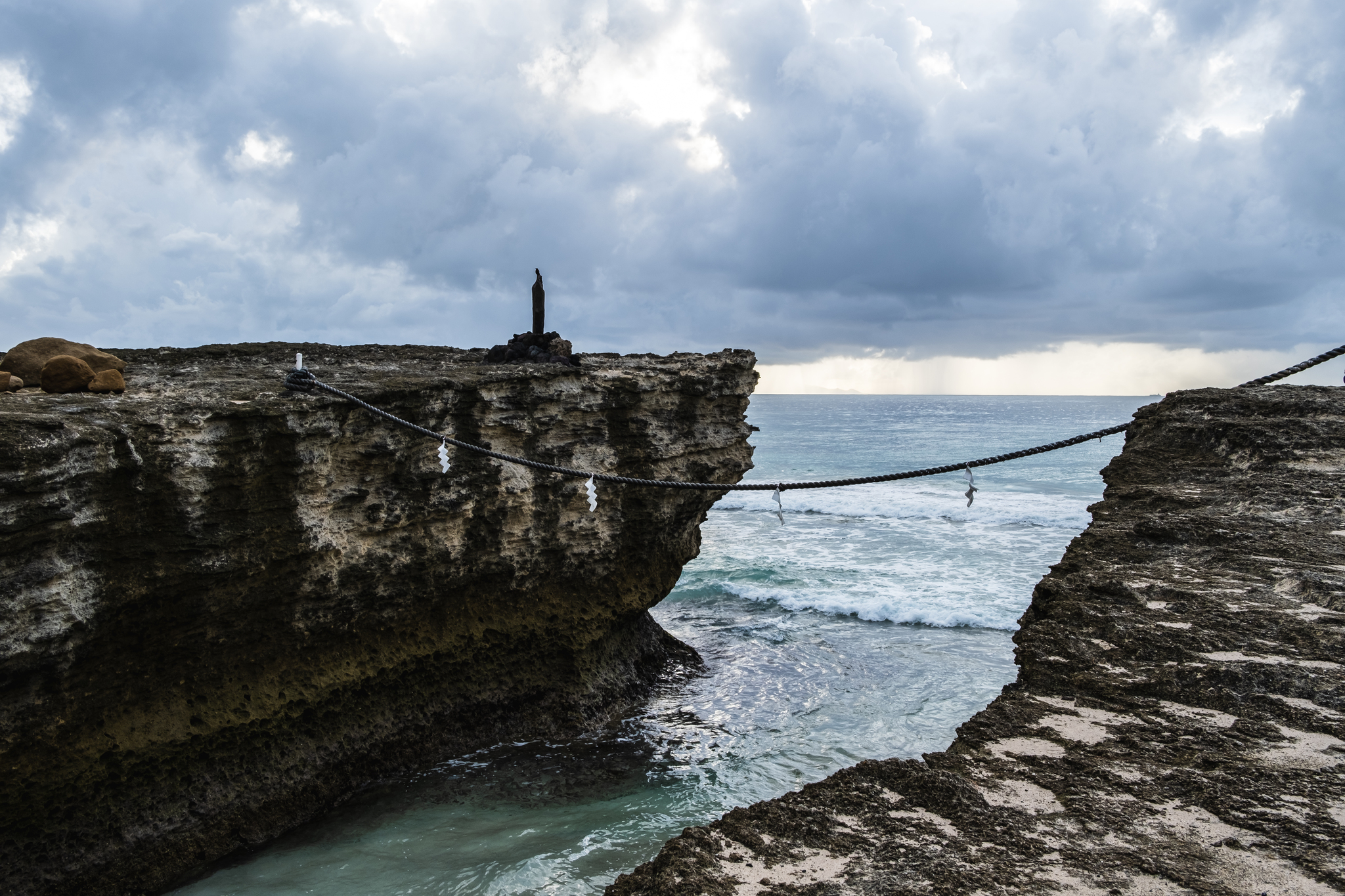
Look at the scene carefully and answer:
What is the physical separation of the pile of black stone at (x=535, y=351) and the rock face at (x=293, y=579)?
323mm

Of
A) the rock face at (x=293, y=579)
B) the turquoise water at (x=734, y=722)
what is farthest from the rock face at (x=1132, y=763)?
the rock face at (x=293, y=579)

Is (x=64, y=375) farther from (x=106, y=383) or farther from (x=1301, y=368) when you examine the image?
(x=1301, y=368)

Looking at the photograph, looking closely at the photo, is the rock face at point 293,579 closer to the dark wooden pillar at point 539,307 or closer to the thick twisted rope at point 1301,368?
the dark wooden pillar at point 539,307

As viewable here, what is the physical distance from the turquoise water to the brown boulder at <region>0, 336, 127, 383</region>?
156 inches

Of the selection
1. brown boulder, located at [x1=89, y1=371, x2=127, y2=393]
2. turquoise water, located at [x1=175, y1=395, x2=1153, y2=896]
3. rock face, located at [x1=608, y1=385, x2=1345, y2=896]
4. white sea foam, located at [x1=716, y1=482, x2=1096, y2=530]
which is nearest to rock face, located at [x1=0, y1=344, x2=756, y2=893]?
brown boulder, located at [x1=89, y1=371, x2=127, y2=393]

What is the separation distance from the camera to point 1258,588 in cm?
309

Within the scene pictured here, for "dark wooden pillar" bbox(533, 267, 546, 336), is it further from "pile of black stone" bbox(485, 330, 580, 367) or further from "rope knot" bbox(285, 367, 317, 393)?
"rope knot" bbox(285, 367, 317, 393)

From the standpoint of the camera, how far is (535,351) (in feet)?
27.5

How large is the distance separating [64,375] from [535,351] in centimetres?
389

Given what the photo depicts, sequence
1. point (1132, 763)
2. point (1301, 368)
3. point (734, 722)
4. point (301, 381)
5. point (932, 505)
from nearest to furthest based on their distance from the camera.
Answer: point (1132, 763)
point (1301, 368)
point (301, 381)
point (734, 722)
point (932, 505)

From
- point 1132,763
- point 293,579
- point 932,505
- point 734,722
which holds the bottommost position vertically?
→ point 734,722

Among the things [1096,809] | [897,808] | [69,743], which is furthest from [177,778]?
[1096,809]

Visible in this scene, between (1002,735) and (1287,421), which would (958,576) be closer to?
(1287,421)

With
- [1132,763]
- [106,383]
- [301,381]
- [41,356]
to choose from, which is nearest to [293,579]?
[301,381]
